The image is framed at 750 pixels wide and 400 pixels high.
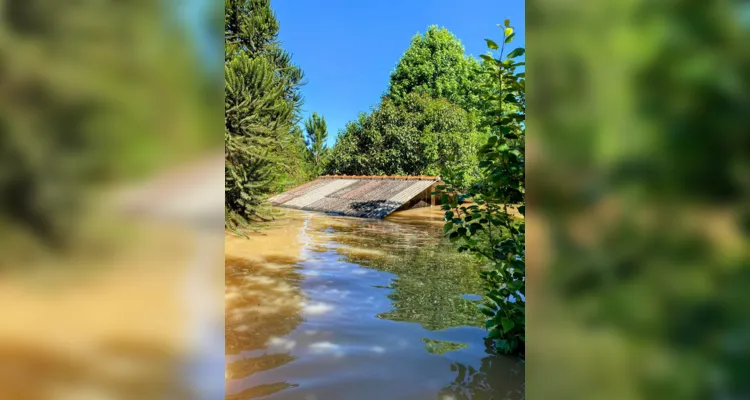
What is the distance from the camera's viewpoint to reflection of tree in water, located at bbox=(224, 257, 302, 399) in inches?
104

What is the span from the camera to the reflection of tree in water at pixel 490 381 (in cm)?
232

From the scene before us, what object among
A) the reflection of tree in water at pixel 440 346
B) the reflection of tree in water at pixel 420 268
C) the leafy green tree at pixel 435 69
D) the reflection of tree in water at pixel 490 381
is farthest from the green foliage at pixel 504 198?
the leafy green tree at pixel 435 69

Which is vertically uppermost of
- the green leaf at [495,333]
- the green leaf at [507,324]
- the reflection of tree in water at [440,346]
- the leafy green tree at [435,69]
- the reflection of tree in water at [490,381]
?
the leafy green tree at [435,69]

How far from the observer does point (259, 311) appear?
12.6 feet

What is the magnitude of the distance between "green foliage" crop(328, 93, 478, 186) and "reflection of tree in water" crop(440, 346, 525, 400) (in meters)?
13.8

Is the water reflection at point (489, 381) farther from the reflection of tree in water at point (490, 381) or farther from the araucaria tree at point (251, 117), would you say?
the araucaria tree at point (251, 117)
